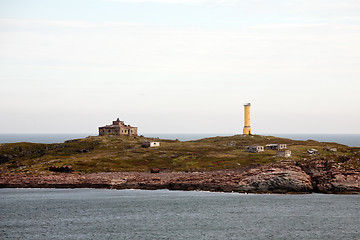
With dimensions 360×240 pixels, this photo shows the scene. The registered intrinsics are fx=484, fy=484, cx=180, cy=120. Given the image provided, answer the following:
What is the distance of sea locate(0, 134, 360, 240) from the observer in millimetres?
73250

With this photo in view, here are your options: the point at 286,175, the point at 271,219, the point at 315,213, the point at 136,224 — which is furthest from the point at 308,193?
the point at 136,224

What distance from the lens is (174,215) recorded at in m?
87.0

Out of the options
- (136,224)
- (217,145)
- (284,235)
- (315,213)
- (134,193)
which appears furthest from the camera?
(217,145)

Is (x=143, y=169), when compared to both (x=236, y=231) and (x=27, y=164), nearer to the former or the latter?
(x=27, y=164)

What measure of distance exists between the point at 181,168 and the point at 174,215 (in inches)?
1950

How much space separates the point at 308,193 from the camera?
369 feet

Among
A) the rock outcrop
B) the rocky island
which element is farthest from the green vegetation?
the rock outcrop

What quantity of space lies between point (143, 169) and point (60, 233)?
64.5 metres

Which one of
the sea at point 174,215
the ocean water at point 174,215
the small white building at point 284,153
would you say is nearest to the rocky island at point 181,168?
the small white building at point 284,153

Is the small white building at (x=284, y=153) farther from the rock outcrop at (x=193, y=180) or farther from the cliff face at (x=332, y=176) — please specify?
the rock outcrop at (x=193, y=180)

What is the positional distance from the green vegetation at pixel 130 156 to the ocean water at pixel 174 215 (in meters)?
25.9

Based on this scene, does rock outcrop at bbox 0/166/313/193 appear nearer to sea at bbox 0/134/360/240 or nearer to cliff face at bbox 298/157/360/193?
cliff face at bbox 298/157/360/193

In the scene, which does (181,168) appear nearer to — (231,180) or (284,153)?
(231,180)

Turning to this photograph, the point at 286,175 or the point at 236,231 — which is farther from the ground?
the point at 286,175
